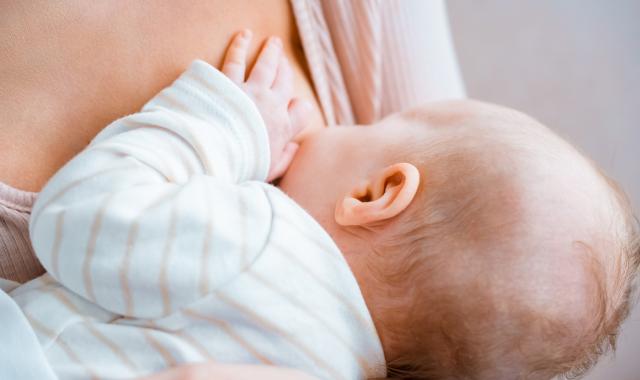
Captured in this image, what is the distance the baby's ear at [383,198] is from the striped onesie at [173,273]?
0.17 ft

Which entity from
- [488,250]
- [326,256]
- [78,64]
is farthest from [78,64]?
[488,250]

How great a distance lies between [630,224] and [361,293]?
1.28 ft

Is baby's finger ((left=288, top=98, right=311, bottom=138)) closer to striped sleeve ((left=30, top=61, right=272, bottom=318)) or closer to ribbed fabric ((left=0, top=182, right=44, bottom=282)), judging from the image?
striped sleeve ((left=30, top=61, right=272, bottom=318))

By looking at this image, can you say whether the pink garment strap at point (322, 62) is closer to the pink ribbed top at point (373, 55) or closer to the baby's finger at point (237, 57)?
the pink ribbed top at point (373, 55)

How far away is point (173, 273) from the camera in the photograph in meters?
0.74

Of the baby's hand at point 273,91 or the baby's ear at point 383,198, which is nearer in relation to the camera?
the baby's ear at point 383,198

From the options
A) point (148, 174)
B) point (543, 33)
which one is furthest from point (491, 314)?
point (543, 33)

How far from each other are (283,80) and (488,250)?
1.44 feet

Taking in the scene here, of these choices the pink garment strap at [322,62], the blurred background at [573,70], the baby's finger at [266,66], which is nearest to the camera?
the baby's finger at [266,66]

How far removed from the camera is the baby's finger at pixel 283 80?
101 centimetres

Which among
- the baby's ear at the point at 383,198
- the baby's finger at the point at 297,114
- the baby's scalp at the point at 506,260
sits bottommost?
the baby's scalp at the point at 506,260

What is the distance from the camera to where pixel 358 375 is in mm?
836

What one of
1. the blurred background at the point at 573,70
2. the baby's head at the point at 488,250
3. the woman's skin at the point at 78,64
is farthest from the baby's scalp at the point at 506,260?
the blurred background at the point at 573,70

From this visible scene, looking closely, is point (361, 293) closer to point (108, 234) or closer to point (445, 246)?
point (445, 246)
